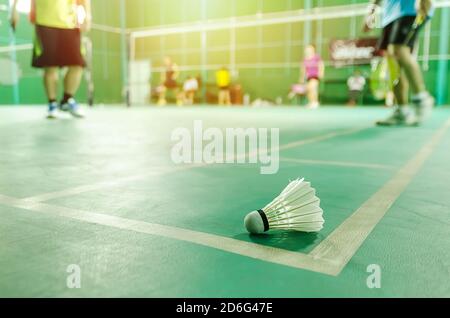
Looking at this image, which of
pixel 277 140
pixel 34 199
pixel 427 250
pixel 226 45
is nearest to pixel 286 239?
pixel 427 250

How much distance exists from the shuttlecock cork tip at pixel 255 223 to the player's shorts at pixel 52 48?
194 inches

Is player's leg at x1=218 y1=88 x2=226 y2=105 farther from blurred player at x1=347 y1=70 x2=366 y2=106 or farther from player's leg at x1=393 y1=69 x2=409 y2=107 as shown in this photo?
player's leg at x1=393 y1=69 x2=409 y2=107

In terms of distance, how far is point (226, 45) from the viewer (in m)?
16.5

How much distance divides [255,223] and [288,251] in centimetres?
12

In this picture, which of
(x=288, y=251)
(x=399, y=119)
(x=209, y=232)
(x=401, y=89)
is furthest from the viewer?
(x=399, y=119)

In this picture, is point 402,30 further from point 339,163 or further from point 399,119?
point 339,163

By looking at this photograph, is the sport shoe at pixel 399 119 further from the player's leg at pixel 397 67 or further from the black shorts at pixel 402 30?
the black shorts at pixel 402 30

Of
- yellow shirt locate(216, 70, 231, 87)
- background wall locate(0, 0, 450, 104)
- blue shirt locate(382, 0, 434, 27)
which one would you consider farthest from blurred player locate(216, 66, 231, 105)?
blue shirt locate(382, 0, 434, 27)

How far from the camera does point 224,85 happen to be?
15.4 meters

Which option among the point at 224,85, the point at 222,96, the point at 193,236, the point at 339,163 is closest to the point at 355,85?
the point at 224,85

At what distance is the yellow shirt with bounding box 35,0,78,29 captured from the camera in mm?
5246

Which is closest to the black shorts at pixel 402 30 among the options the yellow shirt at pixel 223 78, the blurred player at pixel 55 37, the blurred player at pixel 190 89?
the blurred player at pixel 55 37

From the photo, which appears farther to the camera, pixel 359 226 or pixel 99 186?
pixel 99 186
